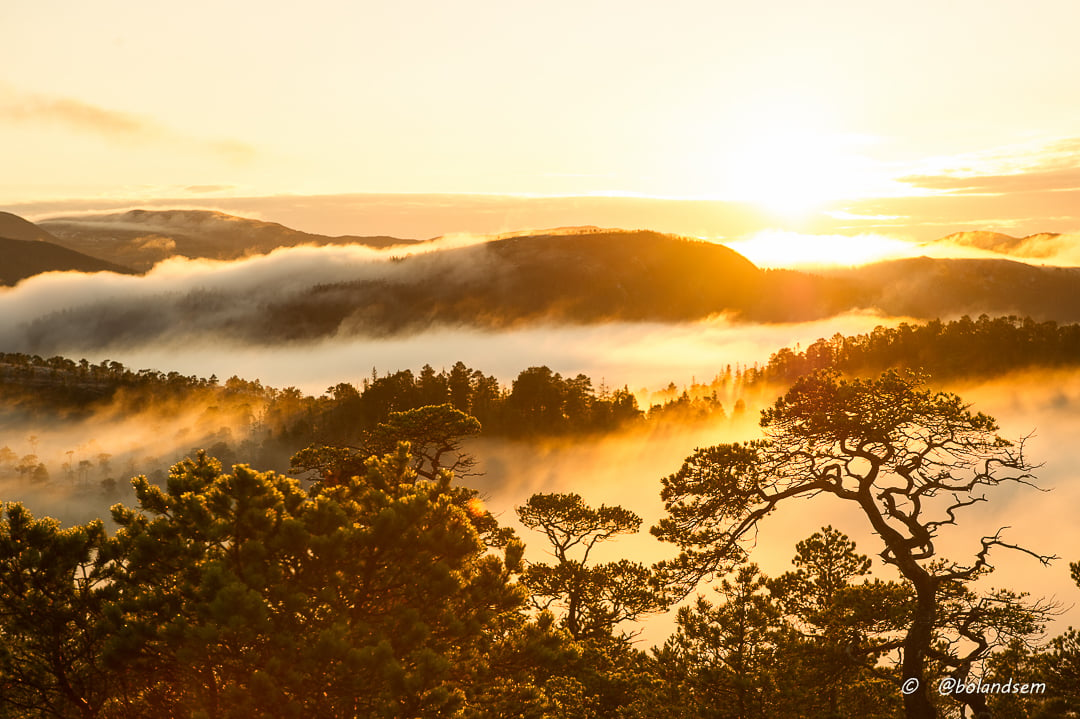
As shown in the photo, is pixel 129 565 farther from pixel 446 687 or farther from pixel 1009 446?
pixel 1009 446

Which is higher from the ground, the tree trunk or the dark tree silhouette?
the dark tree silhouette

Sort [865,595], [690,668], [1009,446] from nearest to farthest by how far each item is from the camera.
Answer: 1. [1009,446]
2. [865,595]
3. [690,668]

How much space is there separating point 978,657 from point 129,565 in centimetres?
2423

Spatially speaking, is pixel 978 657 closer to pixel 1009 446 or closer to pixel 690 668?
pixel 1009 446

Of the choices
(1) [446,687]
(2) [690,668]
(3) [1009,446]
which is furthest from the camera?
(2) [690,668]

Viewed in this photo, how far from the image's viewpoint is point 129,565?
83.3ft

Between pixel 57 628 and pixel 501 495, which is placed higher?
pixel 57 628

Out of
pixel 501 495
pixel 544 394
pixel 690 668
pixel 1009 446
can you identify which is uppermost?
pixel 1009 446

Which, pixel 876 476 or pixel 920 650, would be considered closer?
pixel 920 650

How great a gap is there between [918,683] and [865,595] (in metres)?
3.41

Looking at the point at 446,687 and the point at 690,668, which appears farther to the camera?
the point at 690,668

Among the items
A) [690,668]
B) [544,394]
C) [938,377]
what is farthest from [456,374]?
[690,668]

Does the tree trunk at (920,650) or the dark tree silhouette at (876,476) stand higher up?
the dark tree silhouette at (876,476)

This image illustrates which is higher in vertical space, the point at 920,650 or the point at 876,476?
the point at 876,476
